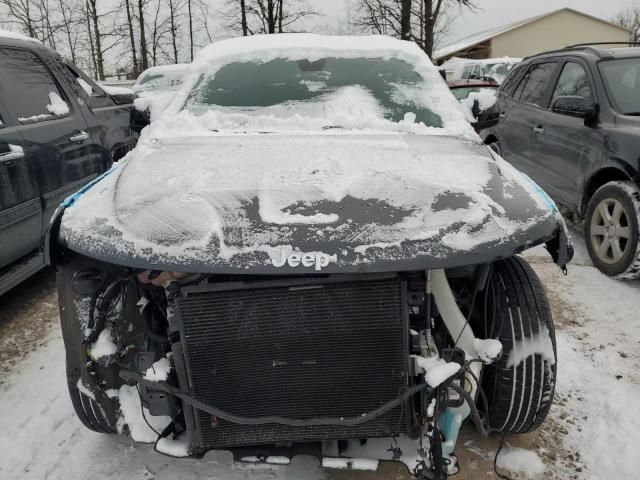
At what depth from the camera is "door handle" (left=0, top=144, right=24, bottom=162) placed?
3.12 metres

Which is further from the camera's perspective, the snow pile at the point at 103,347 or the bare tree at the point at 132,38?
the bare tree at the point at 132,38

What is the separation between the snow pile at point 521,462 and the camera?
6.86 feet

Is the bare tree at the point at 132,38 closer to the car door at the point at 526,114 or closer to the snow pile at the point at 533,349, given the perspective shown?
the car door at the point at 526,114

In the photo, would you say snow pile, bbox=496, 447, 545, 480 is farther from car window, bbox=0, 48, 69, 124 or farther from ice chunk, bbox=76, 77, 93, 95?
ice chunk, bbox=76, 77, 93, 95

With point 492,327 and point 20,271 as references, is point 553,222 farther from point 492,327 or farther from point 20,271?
point 20,271

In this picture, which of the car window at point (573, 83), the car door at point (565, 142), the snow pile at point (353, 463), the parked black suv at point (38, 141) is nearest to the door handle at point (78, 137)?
the parked black suv at point (38, 141)

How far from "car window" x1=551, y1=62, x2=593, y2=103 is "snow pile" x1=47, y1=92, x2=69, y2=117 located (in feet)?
13.9

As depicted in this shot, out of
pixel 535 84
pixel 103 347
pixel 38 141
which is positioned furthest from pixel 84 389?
pixel 535 84

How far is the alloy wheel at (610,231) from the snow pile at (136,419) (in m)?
3.39

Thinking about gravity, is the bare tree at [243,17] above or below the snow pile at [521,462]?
above

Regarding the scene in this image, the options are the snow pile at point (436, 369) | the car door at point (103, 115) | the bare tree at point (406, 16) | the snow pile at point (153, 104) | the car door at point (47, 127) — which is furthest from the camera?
the bare tree at point (406, 16)

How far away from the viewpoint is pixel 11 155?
3.17 meters

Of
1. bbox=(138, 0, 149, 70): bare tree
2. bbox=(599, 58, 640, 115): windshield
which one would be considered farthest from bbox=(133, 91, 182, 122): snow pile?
bbox=(138, 0, 149, 70): bare tree

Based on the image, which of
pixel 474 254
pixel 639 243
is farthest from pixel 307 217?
pixel 639 243
